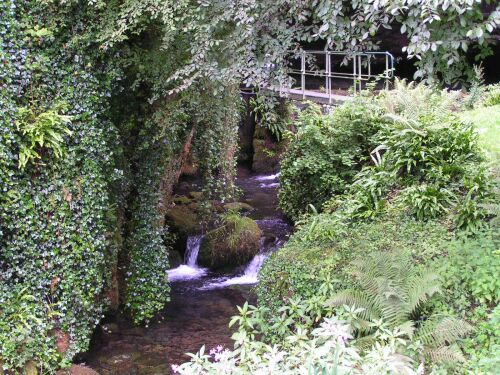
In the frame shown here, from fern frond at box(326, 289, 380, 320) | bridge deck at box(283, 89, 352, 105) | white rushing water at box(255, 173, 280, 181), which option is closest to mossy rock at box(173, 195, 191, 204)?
bridge deck at box(283, 89, 352, 105)

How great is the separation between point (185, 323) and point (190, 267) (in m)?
2.74

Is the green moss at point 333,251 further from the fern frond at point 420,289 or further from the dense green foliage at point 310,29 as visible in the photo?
the dense green foliage at point 310,29

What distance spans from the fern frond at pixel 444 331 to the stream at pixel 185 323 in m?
3.65

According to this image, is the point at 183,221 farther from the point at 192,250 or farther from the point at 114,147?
the point at 114,147

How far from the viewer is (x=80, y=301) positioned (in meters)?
6.88

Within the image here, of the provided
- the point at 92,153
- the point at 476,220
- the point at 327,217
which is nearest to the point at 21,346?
the point at 92,153

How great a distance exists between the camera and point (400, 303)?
5309 millimetres

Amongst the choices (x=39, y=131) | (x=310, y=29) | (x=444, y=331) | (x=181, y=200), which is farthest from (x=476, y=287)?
(x=181, y=200)

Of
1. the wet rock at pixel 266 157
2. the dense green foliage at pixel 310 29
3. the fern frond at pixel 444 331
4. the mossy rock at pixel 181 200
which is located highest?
the dense green foliage at pixel 310 29

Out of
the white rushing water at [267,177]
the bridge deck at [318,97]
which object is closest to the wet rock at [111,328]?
the bridge deck at [318,97]

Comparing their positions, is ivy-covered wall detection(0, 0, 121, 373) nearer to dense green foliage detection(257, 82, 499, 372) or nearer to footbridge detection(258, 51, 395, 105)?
dense green foliage detection(257, 82, 499, 372)

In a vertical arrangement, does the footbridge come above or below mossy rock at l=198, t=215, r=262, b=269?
above

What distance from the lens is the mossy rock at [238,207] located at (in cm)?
1266

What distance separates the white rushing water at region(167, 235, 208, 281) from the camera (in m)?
11.0
